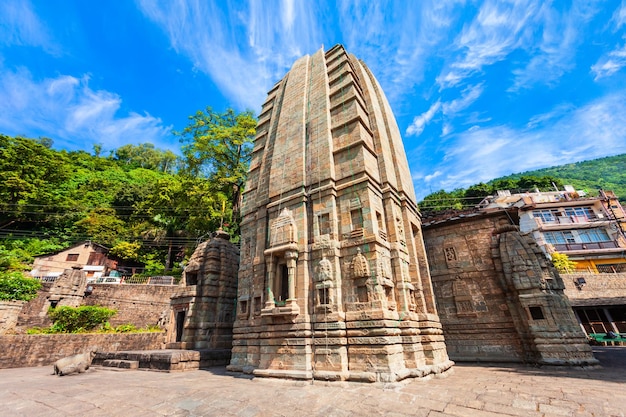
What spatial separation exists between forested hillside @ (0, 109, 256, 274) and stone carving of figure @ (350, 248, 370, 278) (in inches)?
611

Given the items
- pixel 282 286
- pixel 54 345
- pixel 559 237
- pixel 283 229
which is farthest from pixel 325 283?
pixel 559 237

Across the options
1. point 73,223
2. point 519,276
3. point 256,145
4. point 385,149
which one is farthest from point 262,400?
point 73,223

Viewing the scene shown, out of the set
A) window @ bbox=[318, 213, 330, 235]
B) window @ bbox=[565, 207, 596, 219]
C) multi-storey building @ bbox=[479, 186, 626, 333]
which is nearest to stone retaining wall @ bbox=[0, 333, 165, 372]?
window @ bbox=[318, 213, 330, 235]

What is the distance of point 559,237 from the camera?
3397 centimetres

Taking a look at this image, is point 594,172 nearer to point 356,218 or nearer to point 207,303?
point 356,218

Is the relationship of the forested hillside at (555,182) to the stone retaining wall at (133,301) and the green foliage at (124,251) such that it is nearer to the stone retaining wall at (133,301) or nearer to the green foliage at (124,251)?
the stone retaining wall at (133,301)

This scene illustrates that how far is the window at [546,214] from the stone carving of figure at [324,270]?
40.8 metres

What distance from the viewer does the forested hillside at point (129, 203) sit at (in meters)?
22.8

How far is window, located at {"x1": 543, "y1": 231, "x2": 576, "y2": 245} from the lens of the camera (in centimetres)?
3356

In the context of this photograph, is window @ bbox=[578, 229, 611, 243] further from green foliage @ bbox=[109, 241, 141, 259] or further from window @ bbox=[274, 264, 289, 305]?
green foliage @ bbox=[109, 241, 141, 259]

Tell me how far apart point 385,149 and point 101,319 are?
21787 millimetres

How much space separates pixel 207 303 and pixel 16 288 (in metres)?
13.9

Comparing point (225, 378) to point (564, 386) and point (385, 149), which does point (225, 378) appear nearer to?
point (564, 386)

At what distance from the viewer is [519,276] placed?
10.8m
